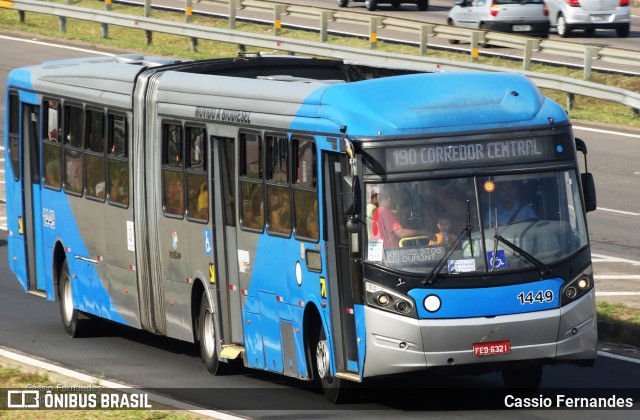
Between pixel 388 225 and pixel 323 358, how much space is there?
56.8 inches

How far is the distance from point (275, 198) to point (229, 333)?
73.2 inches

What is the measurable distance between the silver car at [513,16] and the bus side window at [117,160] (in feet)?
82.7

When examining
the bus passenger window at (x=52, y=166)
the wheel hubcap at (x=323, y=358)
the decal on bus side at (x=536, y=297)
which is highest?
the decal on bus side at (x=536, y=297)

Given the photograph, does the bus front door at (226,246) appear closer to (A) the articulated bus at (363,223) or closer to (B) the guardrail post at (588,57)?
(A) the articulated bus at (363,223)

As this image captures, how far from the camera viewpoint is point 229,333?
15328 mm

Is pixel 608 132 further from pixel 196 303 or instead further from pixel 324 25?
pixel 196 303

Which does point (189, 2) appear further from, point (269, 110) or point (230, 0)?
point (269, 110)

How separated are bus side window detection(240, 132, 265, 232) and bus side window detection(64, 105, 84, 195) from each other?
402 cm

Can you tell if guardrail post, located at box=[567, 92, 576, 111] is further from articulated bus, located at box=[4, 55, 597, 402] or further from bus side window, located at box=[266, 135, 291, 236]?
bus side window, located at box=[266, 135, 291, 236]

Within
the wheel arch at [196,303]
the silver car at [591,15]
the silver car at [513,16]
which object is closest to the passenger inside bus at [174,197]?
the wheel arch at [196,303]

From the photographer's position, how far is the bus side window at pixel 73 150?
18.2m

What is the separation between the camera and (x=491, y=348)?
12.5m

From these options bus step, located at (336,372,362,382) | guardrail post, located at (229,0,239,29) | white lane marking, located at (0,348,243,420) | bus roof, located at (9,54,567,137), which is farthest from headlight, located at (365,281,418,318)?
Result: guardrail post, located at (229,0,239,29)

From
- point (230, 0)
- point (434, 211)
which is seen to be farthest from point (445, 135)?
point (230, 0)
